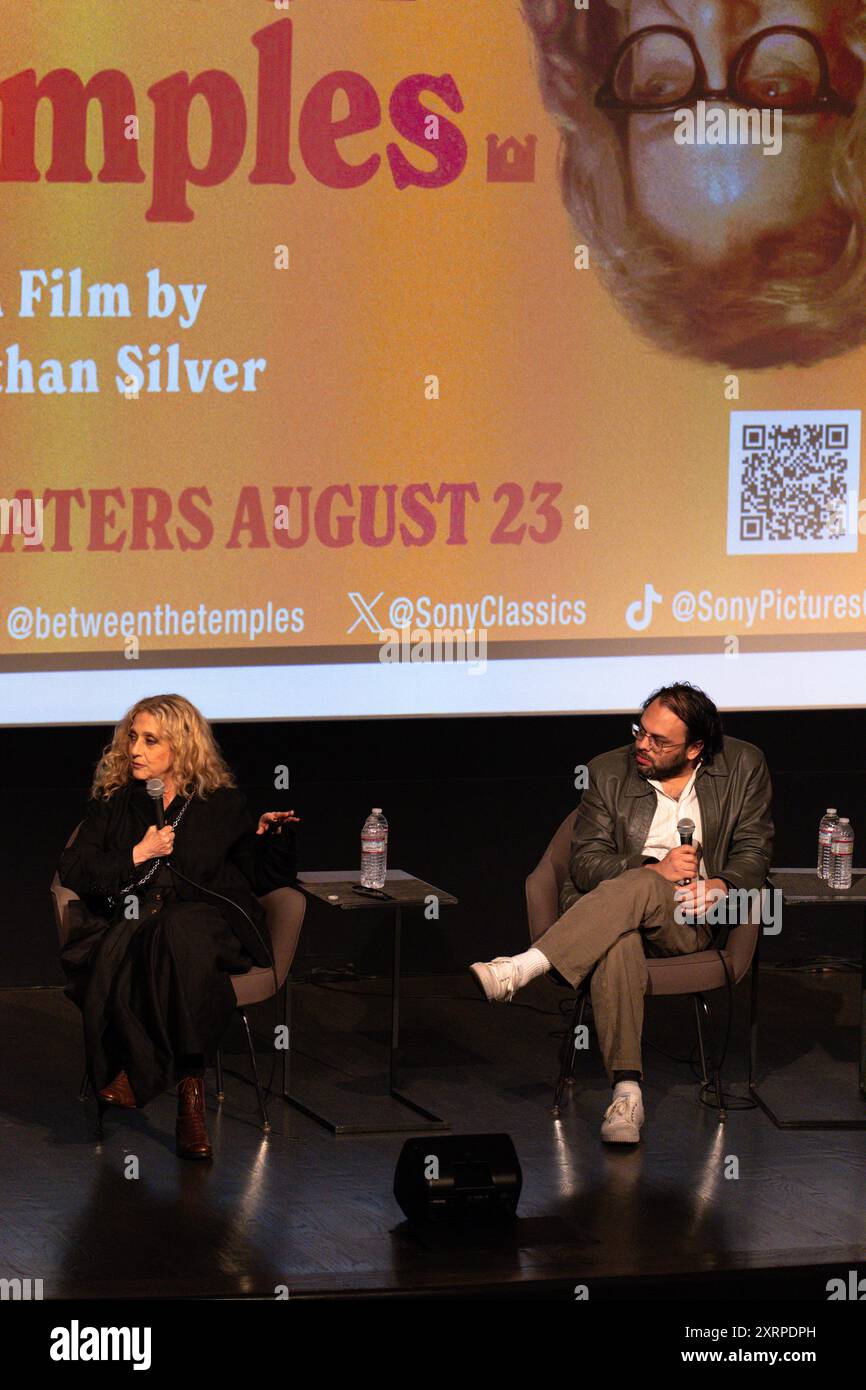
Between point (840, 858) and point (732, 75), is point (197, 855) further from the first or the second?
point (732, 75)

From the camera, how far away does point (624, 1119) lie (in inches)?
203

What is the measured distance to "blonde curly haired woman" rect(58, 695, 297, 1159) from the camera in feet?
16.5

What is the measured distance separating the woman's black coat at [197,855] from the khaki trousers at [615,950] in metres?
0.72

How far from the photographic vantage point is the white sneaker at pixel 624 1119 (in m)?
5.13

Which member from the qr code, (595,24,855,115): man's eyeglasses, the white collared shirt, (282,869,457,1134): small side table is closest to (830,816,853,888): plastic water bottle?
the white collared shirt

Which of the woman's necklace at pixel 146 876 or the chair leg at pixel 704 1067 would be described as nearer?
the woman's necklace at pixel 146 876

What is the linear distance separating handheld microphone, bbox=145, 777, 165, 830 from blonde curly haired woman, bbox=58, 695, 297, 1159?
21mm

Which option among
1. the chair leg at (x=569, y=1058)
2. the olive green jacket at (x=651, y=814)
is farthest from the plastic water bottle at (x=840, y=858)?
the chair leg at (x=569, y=1058)

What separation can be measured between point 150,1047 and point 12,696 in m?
1.54

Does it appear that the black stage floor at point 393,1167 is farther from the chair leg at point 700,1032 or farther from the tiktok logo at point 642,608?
the tiktok logo at point 642,608

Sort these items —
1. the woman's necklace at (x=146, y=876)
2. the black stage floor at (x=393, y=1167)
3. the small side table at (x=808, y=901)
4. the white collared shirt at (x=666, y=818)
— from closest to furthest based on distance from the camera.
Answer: the black stage floor at (x=393, y=1167)
the woman's necklace at (x=146, y=876)
the small side table at (x=808, y=901)
the white collared shirt at (x=666, y=818)

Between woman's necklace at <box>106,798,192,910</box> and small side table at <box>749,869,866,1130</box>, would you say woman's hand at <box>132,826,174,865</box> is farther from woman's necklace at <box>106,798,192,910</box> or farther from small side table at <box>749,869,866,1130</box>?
small side table at <box>749,869,866,1130</box>

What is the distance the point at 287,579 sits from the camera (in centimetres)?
628

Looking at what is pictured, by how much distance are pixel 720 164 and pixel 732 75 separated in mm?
264
